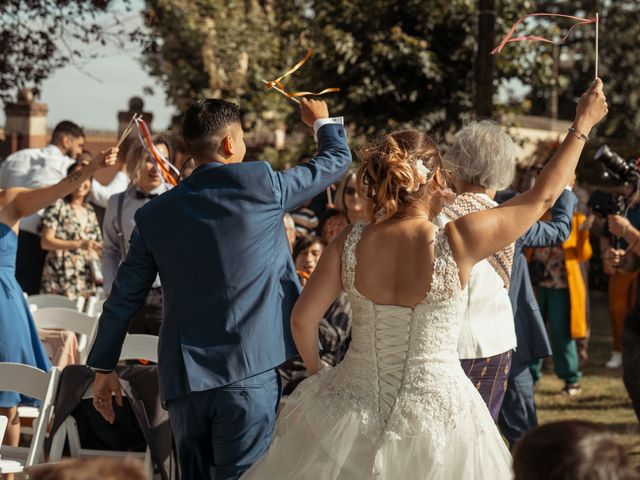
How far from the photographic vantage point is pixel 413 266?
3.44 m

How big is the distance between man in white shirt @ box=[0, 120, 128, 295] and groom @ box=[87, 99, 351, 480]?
5504 mm

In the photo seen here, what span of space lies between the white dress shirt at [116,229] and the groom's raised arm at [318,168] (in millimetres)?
2322

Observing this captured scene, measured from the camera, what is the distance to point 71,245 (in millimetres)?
8547

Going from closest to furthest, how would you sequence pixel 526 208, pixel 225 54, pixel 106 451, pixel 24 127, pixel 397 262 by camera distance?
pixel 526 208, pixel 397 262, pixel 106 451, pixel 24 127, pixel 225 54

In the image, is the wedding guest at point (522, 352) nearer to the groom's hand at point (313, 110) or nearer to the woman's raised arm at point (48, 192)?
the groom's hand at point (313, 110)

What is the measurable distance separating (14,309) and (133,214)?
35.4 inches

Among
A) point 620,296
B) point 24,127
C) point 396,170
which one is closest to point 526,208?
point 396,170

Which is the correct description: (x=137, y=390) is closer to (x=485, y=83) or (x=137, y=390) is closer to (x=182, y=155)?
(x=182, y=155)

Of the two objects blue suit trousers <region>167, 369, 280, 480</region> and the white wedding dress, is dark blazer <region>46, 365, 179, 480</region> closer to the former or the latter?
blue suit trousers <region>167, 369, 280, 480</region>

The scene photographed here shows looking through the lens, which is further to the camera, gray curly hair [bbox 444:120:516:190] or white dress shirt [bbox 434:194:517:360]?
gray curly hair [bbox 444:120:516:190]

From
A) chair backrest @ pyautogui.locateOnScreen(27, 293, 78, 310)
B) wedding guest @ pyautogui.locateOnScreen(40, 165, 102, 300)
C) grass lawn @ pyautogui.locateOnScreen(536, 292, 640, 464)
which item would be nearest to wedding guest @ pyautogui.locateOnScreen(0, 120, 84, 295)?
wedding guest @ pyautogui.locateOnScreen(40, 165, 102, 300)

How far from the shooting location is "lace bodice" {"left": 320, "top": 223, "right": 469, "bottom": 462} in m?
3.45

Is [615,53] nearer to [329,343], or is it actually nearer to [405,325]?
[329,343]

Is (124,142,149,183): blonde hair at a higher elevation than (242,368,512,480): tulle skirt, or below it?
higher
